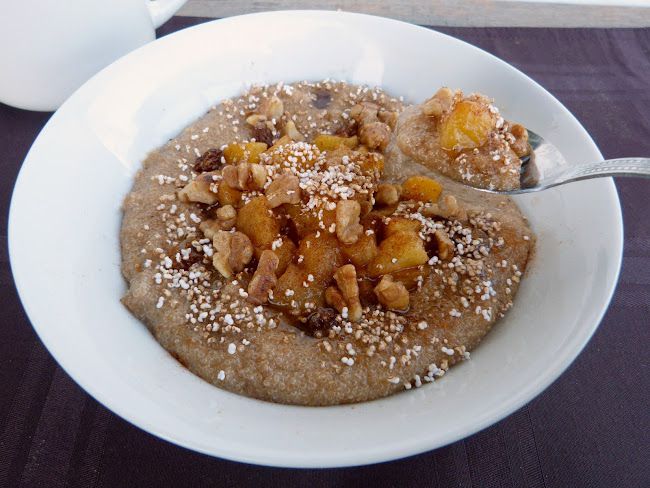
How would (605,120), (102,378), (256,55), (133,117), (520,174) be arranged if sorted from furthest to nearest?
(605,120) → (256,55) → (133,117) → (520,174) → (102,378)

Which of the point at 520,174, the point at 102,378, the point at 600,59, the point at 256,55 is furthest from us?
the point at 600,59

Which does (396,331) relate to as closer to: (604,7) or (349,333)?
(349,333)

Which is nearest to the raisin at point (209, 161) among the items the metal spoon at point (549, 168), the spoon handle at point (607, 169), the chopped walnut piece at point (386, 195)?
the chopped walnut piece at point (386, 195)

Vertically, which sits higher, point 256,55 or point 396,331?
point 256,55

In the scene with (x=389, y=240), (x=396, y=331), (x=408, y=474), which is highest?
(x=389, y=240)

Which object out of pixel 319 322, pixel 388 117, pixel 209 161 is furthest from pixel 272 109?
pixel 319 322

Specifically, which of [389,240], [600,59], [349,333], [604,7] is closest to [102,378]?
[349,333]

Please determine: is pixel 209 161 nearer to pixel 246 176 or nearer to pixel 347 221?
pixel 246 176
